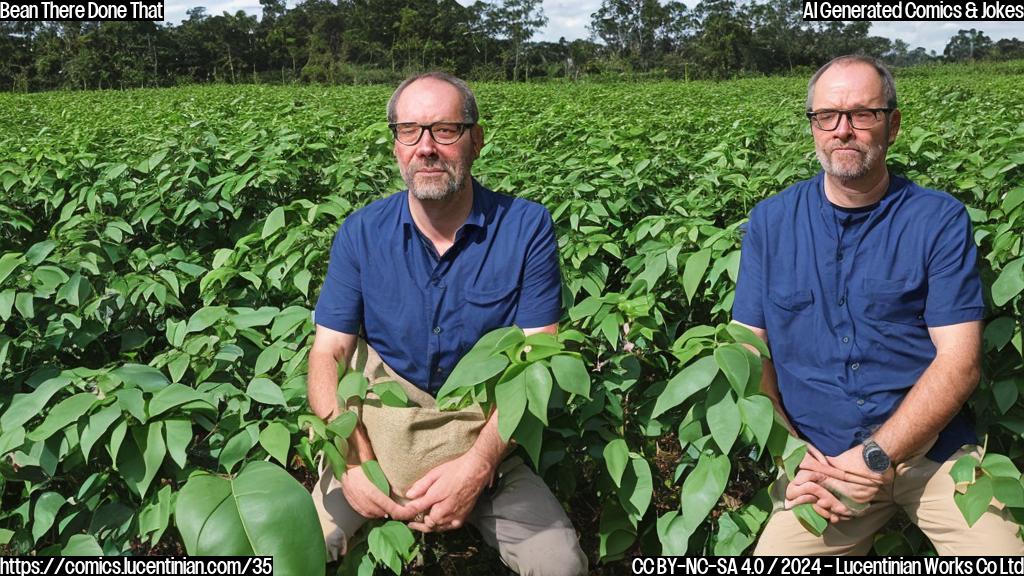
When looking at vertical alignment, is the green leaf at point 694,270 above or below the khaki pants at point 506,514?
above

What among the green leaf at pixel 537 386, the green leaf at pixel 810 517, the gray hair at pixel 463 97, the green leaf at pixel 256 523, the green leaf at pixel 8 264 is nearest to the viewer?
the green leaf at pixel 256 523

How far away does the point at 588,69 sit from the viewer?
50.1 m

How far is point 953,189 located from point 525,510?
1.69 meters

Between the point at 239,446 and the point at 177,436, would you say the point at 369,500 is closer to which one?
the point at 239,446

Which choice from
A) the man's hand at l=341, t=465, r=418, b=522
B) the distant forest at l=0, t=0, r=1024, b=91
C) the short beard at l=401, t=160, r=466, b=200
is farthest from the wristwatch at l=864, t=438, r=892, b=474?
the distant forest at l=0, t=0, r=1024, b=91

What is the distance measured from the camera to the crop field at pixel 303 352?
1348mm

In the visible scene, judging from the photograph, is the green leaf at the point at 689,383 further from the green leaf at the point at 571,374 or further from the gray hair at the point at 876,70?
the gray hair at the point at 876,70

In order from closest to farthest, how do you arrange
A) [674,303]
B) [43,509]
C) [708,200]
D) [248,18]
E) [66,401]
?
[66,401] → [43,509] → [674,303] → [708,200] → [248,18]

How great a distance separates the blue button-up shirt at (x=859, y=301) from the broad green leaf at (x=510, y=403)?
775 mm

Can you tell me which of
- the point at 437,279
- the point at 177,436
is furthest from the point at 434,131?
the point at 177,436

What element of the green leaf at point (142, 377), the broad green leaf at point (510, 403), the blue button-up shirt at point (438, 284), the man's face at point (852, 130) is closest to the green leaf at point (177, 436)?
the green leaf at point (142, 377)

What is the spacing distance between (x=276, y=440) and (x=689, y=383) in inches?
27.3

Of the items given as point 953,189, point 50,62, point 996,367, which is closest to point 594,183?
point 953,189

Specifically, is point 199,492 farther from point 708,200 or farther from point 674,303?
point 708,200
